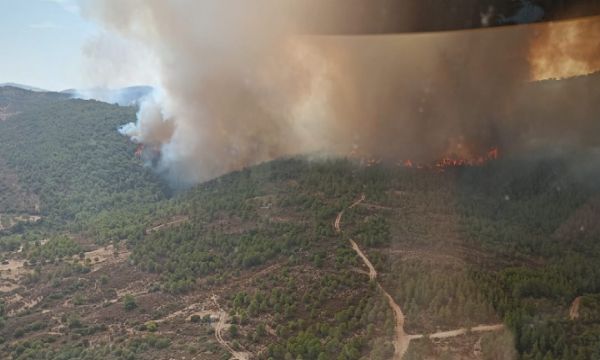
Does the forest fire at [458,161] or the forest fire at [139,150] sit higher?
the forest fire at [139,150]

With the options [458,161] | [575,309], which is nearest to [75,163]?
[458,161]

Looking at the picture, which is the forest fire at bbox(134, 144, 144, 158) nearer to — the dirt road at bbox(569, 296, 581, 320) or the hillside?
the hillside

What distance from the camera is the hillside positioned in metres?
16.0

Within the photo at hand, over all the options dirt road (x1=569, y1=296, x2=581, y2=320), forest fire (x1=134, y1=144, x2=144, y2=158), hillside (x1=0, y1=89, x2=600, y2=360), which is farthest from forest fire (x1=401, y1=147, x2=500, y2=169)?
forest fire (x1=134, y1=144, x2=144, y2=158)

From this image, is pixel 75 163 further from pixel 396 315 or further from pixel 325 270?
pixel 396 315

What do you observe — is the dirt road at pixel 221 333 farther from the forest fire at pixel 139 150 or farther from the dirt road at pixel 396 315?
the forest fire at pixel 139 150

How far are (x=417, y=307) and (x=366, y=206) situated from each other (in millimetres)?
8166

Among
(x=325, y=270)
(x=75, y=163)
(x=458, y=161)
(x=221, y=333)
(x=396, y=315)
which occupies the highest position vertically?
(x=75, y=163)

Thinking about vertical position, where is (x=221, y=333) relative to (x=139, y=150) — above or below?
below

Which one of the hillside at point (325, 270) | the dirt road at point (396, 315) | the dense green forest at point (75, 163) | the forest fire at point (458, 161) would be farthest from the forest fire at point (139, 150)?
the dirt road at point (396, 315)

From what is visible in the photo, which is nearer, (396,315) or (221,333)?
(396,315)

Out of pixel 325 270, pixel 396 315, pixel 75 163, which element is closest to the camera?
pixel 396 315

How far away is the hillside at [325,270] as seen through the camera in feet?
52.6

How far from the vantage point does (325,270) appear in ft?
66.4
